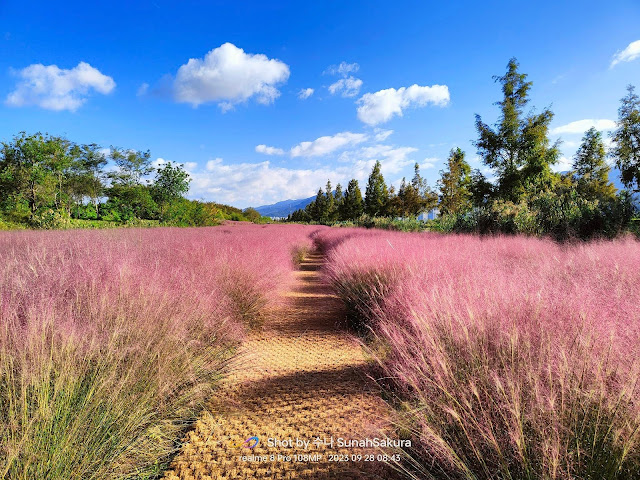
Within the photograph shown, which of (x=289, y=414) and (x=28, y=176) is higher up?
(x=28, y=176)

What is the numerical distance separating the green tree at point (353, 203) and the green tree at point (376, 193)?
3.92 meters

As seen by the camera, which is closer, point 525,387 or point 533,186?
point 525,387

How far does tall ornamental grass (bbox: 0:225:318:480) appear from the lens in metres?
1.32

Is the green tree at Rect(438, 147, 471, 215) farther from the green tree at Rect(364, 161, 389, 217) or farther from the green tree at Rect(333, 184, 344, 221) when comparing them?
the green tree at Rect(333, 184, 344, 221)

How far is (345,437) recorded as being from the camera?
6.93 ft

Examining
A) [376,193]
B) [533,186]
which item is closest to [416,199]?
[376,193]

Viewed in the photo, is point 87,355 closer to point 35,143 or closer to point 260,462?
point 260,462

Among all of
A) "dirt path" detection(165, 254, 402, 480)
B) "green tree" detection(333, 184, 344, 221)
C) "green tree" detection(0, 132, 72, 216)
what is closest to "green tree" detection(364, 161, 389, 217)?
"green tree" detection(333, 184, 344, 221)

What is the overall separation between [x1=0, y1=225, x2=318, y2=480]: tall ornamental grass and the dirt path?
0.75 feet

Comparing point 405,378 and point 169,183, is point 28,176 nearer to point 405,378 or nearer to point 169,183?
point 169,183

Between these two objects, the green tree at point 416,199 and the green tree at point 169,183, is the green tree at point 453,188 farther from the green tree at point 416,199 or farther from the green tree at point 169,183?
the green tree at point 169,183

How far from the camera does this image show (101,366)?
164cm

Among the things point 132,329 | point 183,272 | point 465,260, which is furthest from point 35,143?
point 465,260

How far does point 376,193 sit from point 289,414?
1512 inches
